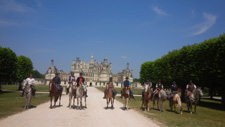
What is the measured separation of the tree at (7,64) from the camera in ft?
117

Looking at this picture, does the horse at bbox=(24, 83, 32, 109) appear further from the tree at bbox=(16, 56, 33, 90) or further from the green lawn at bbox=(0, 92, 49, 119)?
the tree at bbox=(16, 56, 33, 90)

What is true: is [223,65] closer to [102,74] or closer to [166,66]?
[166,66]

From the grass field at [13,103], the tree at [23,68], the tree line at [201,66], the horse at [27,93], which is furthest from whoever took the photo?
the tree at [23,68]

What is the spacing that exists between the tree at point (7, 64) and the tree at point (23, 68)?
8.53 m

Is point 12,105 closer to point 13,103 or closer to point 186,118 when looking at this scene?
point 13,103

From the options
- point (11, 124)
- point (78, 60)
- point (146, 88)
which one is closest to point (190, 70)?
point (146, 88)

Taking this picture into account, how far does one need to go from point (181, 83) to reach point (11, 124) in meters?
30.3

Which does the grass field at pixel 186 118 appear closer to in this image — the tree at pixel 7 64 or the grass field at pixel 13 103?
the grass field at pixel 13 103

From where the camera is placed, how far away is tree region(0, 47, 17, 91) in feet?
117

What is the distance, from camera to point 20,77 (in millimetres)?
47312

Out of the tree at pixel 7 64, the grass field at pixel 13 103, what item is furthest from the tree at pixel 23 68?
the grass field at pixel 13 103

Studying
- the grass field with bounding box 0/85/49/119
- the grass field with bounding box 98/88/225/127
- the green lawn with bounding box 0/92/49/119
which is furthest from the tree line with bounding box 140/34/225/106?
the grass field with bounding box 0/85/49/119

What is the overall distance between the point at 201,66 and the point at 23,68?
45.6m

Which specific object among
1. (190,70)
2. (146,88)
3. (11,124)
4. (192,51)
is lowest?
(11,124)
